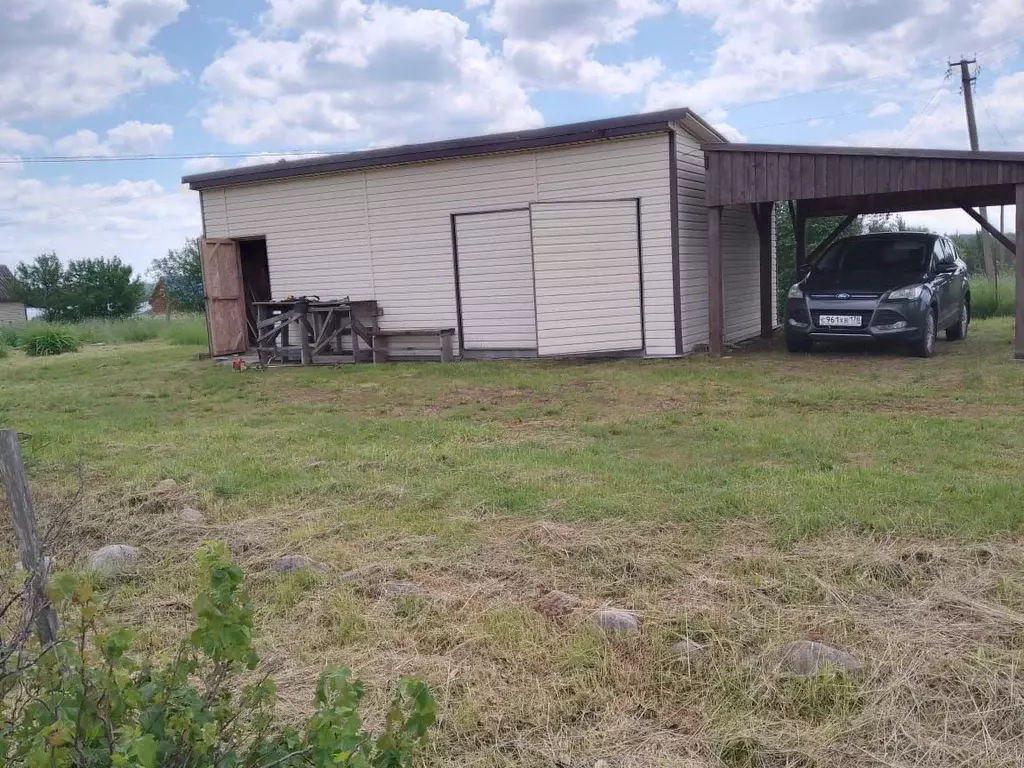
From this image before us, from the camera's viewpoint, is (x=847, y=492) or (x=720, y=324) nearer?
(x=847, y=492)

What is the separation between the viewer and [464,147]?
42.9 feet

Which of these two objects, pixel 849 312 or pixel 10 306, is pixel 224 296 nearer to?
pixel 849 312

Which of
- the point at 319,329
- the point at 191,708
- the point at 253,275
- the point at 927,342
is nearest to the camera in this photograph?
the point at 191,708

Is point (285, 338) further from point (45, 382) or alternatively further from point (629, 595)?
point (629, 595)

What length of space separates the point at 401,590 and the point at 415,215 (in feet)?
34.9

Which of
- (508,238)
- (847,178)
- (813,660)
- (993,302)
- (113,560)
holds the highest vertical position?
(847,178)

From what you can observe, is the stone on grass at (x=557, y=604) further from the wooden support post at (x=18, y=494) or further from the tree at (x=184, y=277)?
the tree at (x=184, y=277)

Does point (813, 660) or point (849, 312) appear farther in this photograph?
point (849, 312)

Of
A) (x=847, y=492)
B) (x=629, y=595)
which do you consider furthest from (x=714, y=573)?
(x=847, y=492)

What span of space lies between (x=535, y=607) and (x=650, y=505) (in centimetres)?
140

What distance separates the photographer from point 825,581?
3771 mm

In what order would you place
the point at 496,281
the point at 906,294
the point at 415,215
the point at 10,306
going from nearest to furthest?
the point at 906,294
the point at 496,281
the point at 415,215
the point at 10,306

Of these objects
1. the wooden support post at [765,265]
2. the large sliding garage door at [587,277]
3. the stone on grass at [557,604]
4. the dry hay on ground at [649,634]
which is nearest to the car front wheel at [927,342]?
the large sliding garage door at [587,277]

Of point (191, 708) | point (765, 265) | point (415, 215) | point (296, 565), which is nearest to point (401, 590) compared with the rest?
point (296, 565)
